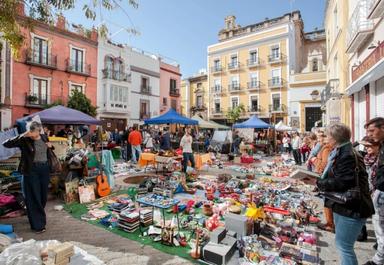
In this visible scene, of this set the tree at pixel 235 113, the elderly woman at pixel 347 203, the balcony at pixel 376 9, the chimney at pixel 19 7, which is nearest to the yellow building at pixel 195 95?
the tree at pixel 235 113

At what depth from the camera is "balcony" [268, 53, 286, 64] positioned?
27562 mm

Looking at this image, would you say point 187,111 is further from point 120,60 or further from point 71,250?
point 71,250

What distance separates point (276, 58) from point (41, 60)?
23670 mm

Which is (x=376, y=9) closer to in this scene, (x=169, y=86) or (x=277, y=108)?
(x=277, y=108)

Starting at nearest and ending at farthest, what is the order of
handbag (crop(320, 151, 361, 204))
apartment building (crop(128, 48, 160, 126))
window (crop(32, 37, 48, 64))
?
1. handbag (crop(320, 151, 361, 204))
2. window (crop(32, 37, 48, 64))
3. apartment building (crop(128, 48, 160, 126))

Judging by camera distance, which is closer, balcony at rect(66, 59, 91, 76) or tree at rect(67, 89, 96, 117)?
tree at rect(67, 89, 96, 117)

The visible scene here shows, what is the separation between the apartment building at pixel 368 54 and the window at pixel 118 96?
64.5ft

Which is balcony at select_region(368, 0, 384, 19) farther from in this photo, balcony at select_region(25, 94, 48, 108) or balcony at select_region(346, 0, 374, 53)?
balcony at select_region(25, 94, 48, 108)

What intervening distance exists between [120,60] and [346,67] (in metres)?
20.0

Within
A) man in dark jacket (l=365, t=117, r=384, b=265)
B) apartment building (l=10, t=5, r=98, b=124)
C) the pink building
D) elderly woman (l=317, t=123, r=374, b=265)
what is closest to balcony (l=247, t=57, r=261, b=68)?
the pink building

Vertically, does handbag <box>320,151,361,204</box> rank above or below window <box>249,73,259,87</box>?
below

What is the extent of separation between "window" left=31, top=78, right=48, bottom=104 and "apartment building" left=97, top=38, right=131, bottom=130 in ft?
14.9

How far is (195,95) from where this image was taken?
1492 inches

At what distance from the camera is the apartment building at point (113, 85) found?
22672mm
